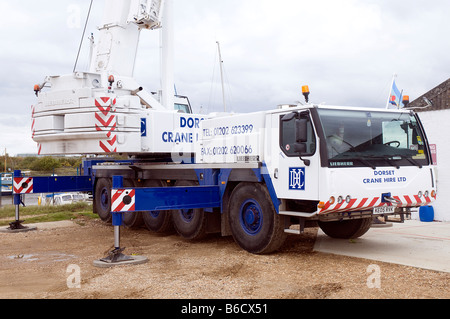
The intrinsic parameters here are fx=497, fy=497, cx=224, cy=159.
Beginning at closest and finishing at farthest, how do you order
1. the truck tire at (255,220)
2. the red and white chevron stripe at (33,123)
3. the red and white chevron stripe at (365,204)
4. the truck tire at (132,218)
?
the red and white chevron stripe at (365,204) < the truck tire at (255,220) < the red and white chevron stripe at (33,123) < the truck tire at (132,218)

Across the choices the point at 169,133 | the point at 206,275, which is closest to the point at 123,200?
the point at 206,275

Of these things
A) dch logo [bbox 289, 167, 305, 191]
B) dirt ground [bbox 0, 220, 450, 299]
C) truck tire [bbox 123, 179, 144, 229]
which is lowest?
dirt ground [bbox 0, 220, 450, 299]

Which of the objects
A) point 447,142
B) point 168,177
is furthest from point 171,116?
point 447,142

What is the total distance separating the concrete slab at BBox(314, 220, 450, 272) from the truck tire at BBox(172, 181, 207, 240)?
7.37 feet

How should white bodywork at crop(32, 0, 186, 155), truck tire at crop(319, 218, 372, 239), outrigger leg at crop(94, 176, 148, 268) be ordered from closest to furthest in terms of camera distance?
outrigger leg at crop(94, 176, 148, 268), truck tire at crop(319, 218, 372, 239), white bodywork at crop(32, 0, 186, 155)

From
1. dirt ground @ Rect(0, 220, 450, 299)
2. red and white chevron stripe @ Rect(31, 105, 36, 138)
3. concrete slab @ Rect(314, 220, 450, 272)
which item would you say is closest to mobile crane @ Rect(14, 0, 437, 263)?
red and white chevron stripe @ Rect(31, 105, 36, 138)

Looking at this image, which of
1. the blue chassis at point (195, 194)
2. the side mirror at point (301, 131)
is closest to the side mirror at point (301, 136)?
the side mirror at point (301, 131)

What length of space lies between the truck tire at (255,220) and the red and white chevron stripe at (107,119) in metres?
2.65

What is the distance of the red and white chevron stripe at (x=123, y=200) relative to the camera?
7918 millimetres

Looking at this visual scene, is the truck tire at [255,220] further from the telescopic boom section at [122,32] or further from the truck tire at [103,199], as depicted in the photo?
the truck tire at [103,199]

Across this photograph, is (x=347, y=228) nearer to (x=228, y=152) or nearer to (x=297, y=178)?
(x=297, y=178)

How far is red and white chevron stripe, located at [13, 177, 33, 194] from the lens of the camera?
1227 centimetres

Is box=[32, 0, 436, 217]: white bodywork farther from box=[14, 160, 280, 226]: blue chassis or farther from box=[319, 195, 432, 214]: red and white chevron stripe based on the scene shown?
box=[14, 160, 280, 226]: blue chassis

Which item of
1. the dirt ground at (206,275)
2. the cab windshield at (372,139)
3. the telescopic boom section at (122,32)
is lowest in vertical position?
the dirt ground at (206,275)
